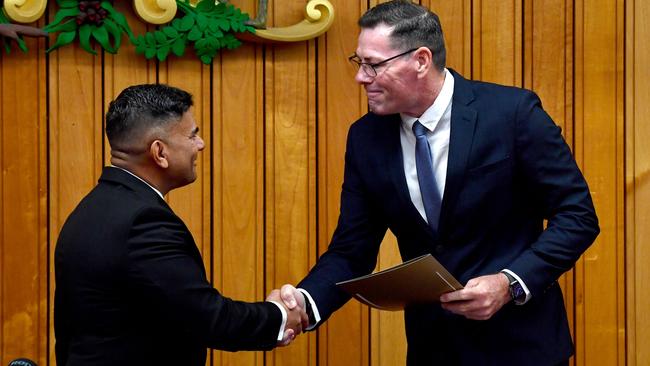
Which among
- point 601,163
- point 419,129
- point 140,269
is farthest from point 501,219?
point 601,163

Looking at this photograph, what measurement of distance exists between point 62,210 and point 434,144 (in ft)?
5.24

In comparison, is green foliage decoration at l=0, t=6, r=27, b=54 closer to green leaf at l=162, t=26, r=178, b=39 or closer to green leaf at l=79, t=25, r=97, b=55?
green leaf at l=79, t=25, r=97, b=55

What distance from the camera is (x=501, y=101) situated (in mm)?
2768

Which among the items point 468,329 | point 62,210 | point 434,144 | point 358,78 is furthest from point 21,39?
point 468,329

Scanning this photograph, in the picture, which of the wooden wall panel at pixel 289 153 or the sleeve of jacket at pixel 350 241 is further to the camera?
the wooden wall panel at pixel 289 153

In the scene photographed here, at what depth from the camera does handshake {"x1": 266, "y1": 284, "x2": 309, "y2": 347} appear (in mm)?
2811

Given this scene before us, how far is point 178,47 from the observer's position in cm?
370

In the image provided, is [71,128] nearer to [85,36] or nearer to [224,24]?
[85,36]

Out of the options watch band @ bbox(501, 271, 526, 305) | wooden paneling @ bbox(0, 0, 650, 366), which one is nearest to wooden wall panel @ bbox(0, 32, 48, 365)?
wooden paneling @ bbox(0, 0, 650, 366)

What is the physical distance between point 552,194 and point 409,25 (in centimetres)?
61

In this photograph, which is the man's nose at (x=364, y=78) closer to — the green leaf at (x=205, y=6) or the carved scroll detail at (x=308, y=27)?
the carved scroll detail at (x=308, y=27)

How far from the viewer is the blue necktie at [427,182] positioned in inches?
108

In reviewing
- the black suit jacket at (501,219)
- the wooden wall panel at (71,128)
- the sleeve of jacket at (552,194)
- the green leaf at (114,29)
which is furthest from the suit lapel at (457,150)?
the wooden wall panel at (71,128)

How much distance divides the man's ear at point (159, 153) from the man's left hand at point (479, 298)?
794 millimetres
